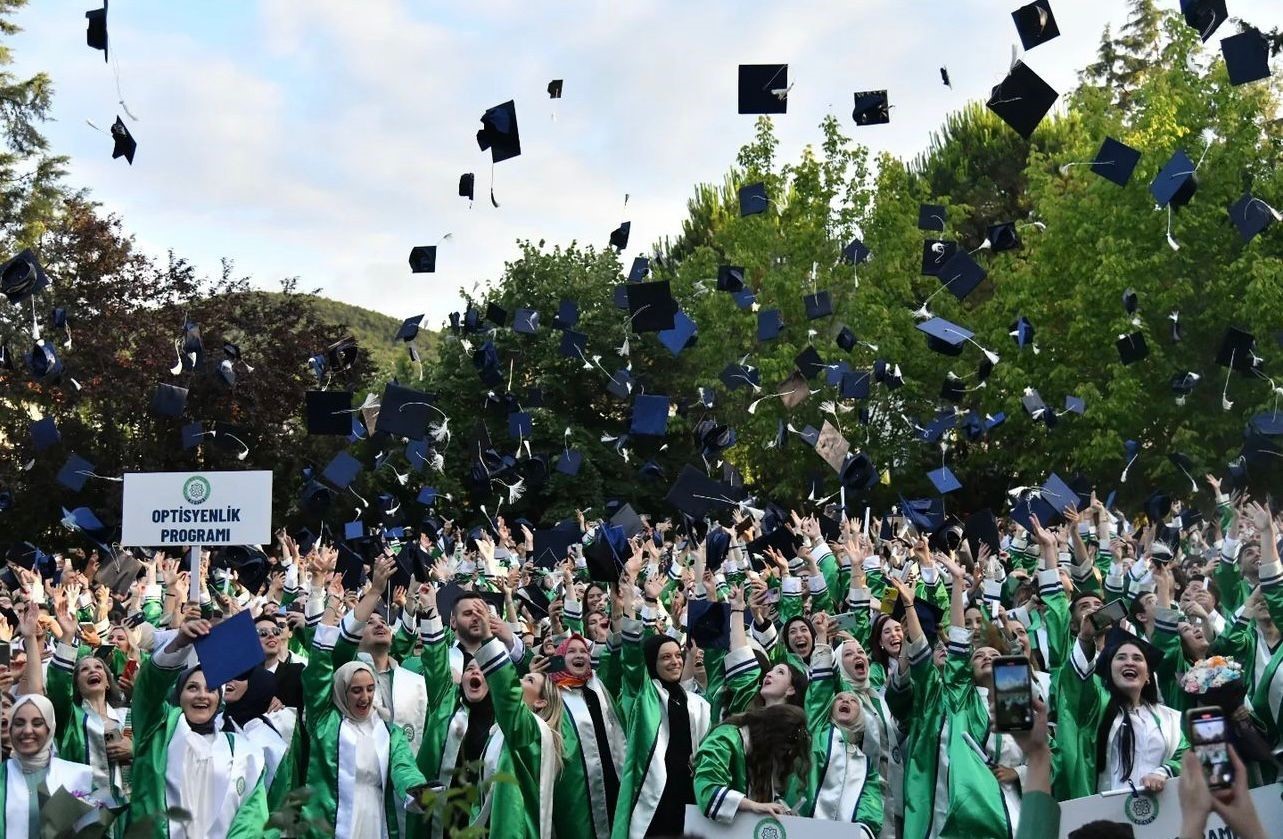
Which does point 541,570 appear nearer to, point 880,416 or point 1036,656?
point 1036,656

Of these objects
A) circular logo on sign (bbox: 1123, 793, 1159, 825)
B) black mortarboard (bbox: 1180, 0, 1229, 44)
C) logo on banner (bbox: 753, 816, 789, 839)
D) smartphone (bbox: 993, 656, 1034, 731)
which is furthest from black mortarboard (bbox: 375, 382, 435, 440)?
smartphone (bbox: 993, 656, 1034, 731)

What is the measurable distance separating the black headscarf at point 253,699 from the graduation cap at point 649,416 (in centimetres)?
823

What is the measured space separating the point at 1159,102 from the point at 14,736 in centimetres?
2390

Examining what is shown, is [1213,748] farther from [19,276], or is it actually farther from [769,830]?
[19,276]

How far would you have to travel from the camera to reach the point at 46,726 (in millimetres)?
5727

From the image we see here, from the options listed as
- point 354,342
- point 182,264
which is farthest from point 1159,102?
point 182,264

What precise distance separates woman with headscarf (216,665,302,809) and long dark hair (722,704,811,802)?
6.85 feet

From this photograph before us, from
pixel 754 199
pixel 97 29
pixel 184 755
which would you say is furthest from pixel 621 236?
pixel 184 755

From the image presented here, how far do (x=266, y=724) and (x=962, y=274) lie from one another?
1124 centimetres

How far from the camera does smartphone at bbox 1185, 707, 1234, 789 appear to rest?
2.70 metres

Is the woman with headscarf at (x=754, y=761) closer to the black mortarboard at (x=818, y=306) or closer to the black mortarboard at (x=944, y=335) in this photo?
the black mortarboard at (x=944, y=335)

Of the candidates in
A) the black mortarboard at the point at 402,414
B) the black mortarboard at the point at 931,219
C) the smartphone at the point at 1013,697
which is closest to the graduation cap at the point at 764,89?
the black mortarboard at the point at 402,414

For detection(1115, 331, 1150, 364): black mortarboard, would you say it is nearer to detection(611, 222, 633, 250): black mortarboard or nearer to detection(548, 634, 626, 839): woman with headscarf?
detection(611, 222, 633, 250): black mortarboard

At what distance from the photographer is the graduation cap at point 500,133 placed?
507 inches
